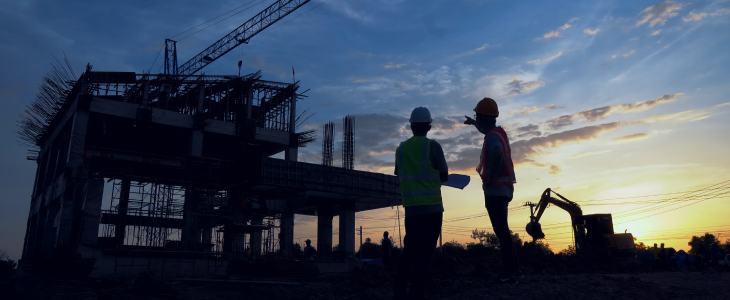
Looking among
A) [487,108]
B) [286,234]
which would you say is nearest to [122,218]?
[286,234]

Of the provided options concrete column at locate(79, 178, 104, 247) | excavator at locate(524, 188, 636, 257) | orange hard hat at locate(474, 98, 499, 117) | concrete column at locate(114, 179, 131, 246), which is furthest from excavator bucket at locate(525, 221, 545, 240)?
concrete column at locate(79, 178, 104, 247)

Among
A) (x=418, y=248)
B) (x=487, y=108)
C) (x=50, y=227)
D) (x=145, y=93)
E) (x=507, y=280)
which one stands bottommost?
(x=507, y=280)

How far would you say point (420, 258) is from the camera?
4.42 meters

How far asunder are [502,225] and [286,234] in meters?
35.2

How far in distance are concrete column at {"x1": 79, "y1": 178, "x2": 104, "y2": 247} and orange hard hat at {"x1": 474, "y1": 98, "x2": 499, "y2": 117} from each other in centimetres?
2708

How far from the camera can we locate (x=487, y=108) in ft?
18.4

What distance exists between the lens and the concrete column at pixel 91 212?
27188 millimetres

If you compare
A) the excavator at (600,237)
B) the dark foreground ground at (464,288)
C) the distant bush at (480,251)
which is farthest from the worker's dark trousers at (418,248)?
the excavator at (600,237)

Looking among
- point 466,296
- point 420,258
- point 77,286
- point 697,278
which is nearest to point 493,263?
point 697,278

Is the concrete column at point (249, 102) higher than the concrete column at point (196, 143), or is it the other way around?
the concrete column at point (249, 102)

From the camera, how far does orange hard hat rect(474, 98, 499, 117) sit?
220 inches

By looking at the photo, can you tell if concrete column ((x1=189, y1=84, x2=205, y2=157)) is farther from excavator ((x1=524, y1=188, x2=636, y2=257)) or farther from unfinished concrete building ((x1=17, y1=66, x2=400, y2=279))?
excavator ((x1=524, y1=188, x2=636, y2=257))

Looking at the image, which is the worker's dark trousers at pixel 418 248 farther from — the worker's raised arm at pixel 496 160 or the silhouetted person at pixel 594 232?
the silhouetted person at pixel 594 232

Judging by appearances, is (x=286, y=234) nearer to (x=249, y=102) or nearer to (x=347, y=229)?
(x=347, y=229)
